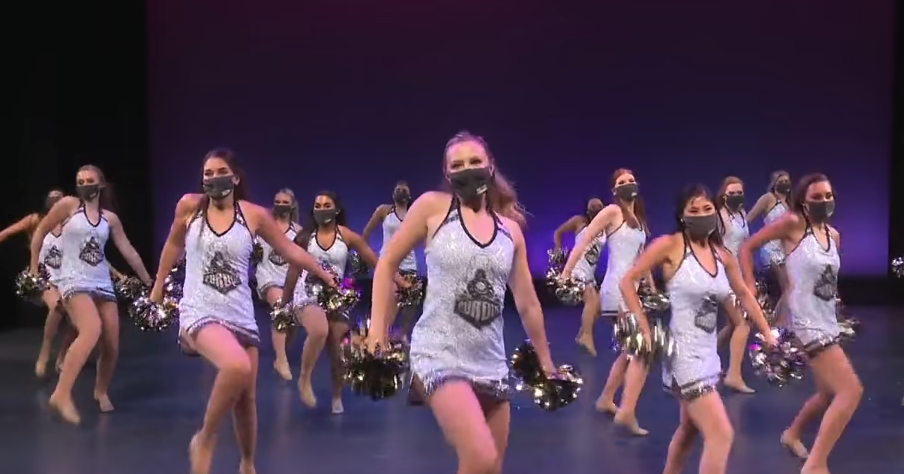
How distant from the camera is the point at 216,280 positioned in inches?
209

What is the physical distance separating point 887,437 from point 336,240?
416 cm

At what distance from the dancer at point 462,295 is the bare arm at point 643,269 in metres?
1.14

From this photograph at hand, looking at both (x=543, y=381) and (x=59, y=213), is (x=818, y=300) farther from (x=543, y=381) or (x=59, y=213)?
(x=59, y=213)

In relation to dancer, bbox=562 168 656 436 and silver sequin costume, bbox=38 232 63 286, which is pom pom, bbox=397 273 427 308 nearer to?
dancer, bbox=562 168 656 436

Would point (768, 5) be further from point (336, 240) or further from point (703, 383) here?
point (703, 383)

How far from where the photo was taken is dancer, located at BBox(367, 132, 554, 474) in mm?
3891

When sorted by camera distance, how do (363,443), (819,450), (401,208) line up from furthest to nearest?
(401,208), (363,443), (819,450)

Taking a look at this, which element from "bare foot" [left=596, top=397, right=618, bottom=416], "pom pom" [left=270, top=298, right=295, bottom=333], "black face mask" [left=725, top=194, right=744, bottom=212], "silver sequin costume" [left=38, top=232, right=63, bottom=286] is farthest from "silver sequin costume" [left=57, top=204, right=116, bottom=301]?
"black face mask" [left=725, top=194, right=744, bottom=212]

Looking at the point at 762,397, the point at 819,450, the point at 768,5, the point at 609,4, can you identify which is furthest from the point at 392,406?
the point at 768,5

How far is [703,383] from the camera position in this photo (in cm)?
471

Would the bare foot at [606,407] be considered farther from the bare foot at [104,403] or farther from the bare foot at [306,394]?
the bare foot at [104,403]

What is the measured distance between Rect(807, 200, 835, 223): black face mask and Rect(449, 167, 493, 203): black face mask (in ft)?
8.08

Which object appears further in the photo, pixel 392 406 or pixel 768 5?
pixel 768 5

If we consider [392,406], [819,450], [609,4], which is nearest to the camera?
[819,450]
